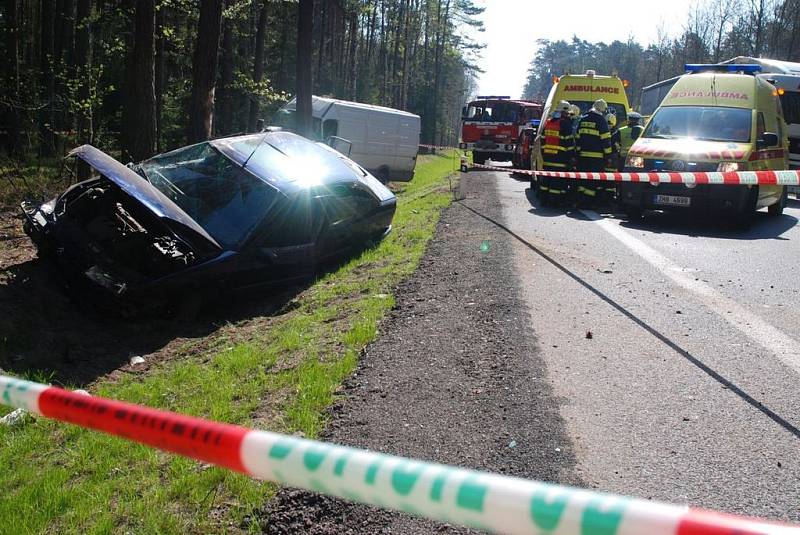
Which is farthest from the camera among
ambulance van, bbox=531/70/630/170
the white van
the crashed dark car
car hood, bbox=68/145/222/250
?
the white van

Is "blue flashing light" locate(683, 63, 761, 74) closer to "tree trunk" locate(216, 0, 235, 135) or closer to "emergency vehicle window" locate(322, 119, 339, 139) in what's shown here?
"emergency vehicle window" locate(322, 119, 339, 139)

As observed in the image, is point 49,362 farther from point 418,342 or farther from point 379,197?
point 379,197

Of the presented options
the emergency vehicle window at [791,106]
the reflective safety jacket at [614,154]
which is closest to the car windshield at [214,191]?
the reflective safety jacket at [614,154]

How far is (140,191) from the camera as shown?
625cm

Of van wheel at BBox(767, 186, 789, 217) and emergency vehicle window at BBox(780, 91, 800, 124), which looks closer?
van wheel at BBox(767, 186, 789, 217)

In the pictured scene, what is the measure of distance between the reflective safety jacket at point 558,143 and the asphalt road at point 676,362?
4307mm

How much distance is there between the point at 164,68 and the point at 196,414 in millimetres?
21719

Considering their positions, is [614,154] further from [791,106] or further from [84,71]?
[84,71]

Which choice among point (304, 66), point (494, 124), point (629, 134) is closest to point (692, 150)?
point (629, 134)

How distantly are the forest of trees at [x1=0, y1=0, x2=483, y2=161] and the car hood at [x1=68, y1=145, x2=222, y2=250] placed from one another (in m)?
4.82

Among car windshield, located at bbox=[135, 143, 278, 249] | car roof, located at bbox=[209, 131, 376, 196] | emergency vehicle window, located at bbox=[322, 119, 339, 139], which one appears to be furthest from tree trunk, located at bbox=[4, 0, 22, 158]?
car windshield, located at bbox=[135, 143, 278, 249]

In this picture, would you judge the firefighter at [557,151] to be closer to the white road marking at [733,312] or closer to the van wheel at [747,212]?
the van wheel at [747,212]

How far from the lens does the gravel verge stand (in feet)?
9.68

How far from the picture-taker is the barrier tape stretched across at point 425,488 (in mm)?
1292
